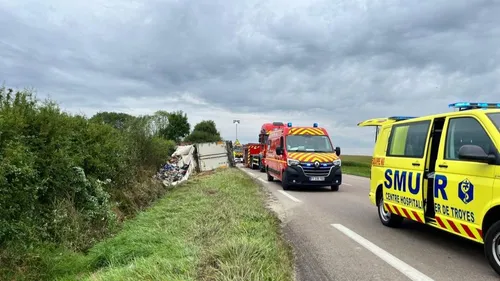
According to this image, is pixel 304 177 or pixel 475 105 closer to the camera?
pixel 475 105

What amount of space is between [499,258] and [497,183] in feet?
2.97

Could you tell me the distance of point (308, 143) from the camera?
15734 mm

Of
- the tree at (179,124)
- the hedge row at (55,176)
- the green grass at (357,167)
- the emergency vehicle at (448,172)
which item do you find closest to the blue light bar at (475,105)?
the emergency vehicle at (448,172)

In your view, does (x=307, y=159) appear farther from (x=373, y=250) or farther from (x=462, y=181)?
(x=462, y=181)

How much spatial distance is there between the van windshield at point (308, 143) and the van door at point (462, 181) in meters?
9.44

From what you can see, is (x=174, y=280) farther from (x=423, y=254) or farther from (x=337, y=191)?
(x=337, y=191)

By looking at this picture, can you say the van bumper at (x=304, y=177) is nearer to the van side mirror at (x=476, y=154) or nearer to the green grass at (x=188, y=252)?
the green grass at (x=188, y=252)

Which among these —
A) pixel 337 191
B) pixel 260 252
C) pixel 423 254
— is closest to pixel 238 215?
pixel 260 252

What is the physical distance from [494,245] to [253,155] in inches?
1101

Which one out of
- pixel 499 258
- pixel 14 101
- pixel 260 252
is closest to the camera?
pixel 499 258

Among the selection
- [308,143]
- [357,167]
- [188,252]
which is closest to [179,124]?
[357,167]

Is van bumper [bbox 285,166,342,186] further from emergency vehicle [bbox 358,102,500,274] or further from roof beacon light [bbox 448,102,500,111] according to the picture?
roof beacon light [bbox 448,102,500,111]

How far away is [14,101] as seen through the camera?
776 cm

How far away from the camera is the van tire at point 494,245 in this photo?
16.0 ft
